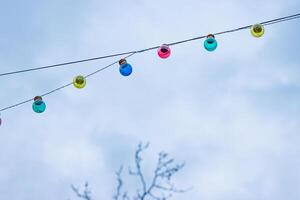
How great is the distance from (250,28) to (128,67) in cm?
167

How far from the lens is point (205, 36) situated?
18.8 feet

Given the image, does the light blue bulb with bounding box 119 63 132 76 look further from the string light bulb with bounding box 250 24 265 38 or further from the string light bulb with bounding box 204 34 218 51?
the string light bulb with bounding box 250 24 265 38

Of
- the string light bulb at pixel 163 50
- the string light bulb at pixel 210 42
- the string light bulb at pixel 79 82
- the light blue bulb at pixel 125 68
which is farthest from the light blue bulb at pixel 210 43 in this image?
the string light bulb at pixel 79 82

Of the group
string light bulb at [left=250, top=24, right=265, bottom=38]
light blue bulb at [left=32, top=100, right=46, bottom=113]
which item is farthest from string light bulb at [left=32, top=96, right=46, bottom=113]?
string light bulb at [left=250, top=24, right=265, bottom=38]

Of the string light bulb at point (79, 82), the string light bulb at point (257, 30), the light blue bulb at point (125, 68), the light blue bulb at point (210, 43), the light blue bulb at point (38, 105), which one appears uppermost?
the string light bulb at point (257, 30)

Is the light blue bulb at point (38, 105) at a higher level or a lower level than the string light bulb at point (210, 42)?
lower

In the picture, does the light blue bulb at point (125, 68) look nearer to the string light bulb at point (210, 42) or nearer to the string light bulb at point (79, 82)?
the string light bulb at point (79, 82)

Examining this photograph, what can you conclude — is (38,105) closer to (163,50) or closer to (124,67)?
(124,67)

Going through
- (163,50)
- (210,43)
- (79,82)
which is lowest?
(79,82)

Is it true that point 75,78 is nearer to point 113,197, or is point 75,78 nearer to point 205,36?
point 205,36

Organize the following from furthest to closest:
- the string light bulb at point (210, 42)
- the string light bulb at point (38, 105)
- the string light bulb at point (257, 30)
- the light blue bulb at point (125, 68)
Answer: the string light bulb at point (38, 105) → the light blue bulb at point (125, 68) → the string light bulb at point (210, 42) → the string light bulb at point (257, 30)

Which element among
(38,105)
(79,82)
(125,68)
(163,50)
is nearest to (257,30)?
(163,50)

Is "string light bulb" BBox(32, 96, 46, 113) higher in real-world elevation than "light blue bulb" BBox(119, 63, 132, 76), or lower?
lower

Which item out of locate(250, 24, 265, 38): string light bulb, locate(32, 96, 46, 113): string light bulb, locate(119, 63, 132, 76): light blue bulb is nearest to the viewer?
locate(250, 24, 265, 38): string light bulb
